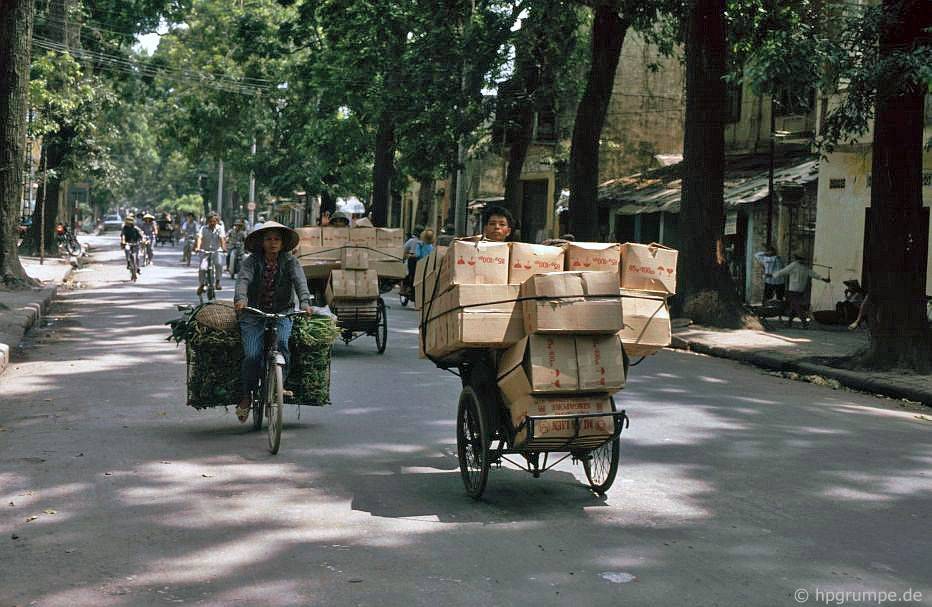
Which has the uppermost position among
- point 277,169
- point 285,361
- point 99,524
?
point 277,169

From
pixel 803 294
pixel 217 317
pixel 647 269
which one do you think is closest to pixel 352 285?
pixel 217 317

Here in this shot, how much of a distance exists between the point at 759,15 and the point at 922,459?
14781 millimetres

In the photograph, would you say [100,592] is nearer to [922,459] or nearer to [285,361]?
[285,361]

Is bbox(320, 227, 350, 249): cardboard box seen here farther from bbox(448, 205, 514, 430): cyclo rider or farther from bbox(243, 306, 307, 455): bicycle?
bbox(448, 205, 514, 430): cyclo rider

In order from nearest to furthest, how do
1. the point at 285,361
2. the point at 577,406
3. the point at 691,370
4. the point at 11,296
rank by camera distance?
the point at 577,406 < the point at 285,361 < the point at 691,370 < the point at 11,296

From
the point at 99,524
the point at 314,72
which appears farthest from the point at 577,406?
the point at 314,72

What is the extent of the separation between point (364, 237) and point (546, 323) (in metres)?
9.66

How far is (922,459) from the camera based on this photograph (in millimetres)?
8852

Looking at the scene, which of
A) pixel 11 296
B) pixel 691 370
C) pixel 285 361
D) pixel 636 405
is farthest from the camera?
pixel 11 296

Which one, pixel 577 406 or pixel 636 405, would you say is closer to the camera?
pixel 577 406

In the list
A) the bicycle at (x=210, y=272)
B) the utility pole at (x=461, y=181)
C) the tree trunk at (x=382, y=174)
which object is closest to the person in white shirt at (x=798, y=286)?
the bicycle at (x=210, y=272)

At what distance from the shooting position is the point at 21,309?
18891mm

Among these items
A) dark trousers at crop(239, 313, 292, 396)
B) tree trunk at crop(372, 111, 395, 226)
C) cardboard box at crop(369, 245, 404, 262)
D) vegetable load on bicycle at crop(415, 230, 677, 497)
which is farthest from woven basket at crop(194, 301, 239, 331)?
tree trunk at crop(372, 111, 395, 226)

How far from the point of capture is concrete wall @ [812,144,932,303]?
981 inches
